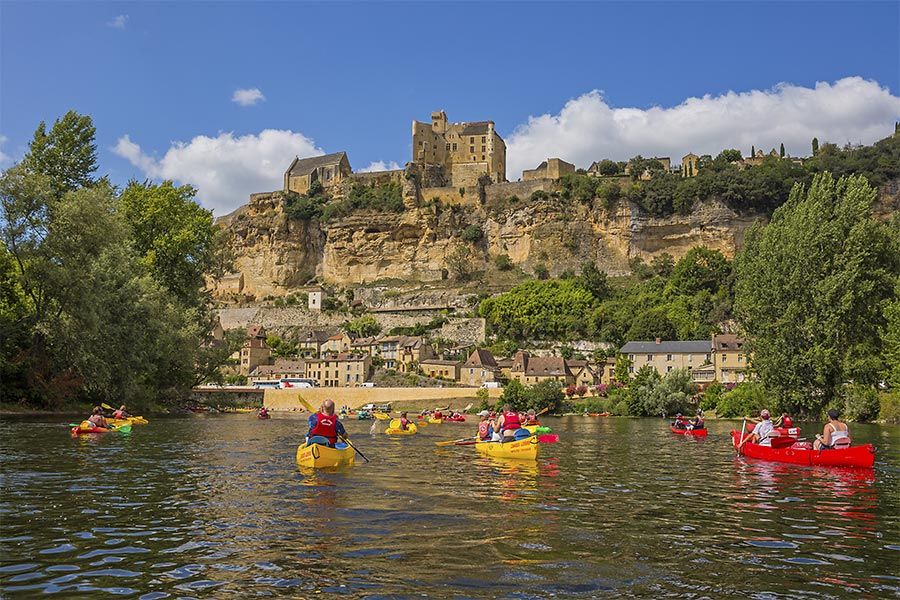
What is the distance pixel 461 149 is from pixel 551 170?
17312 mm

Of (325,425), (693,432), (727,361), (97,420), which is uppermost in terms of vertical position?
(727,361)

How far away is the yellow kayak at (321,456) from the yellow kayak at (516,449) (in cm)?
477

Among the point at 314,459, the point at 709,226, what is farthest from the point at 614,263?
the point at 314,459

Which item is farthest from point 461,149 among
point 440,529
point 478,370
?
point 440,529

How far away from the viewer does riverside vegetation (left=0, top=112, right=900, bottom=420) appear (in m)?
31.5

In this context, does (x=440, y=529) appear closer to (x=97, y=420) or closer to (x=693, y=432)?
(x=97, y=420)

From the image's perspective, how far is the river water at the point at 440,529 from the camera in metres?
7.08

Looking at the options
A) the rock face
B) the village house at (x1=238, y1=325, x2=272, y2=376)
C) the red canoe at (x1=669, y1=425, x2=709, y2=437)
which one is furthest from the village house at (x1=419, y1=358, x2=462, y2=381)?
the red canoe at (x1=669, y1=425, x2=709, y2=437)

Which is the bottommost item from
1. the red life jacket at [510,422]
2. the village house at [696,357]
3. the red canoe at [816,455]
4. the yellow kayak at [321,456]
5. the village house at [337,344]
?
the red canoe at [816,455]

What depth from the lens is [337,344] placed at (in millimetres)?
91125

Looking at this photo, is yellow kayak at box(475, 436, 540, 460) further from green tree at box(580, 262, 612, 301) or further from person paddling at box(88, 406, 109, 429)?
green tree at box(580, 262, 612, 301)

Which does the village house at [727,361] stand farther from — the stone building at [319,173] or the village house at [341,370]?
the stone building at [319,173]

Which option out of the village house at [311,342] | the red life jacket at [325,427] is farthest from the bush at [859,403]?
the village house at [311,342]

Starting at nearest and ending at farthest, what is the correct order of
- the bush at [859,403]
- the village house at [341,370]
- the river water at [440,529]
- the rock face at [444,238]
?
the river water at [440,529], the bush at [859,403], the village house at [341,370], the rock face at [444,238]
